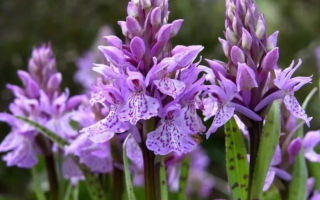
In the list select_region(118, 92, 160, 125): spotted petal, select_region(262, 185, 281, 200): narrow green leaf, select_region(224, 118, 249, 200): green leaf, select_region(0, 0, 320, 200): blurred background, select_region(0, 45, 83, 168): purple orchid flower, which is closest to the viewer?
select_region(118, 92, 160, 125): spotted petal

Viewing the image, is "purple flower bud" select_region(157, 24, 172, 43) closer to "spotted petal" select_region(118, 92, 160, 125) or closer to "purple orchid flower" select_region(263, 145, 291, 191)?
"spotted petal" select_region(118, 92, 160, 125)

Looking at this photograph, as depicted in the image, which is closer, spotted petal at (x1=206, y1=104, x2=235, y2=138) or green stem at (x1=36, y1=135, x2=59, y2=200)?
spotted petal at (x1=206, y1=104, x2=235, y2=138)

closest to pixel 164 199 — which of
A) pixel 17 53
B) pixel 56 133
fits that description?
pixel 56 133

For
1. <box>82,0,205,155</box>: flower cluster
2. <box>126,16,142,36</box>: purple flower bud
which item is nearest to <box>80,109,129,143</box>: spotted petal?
<box>82,0,205,155</box>: flower cluster

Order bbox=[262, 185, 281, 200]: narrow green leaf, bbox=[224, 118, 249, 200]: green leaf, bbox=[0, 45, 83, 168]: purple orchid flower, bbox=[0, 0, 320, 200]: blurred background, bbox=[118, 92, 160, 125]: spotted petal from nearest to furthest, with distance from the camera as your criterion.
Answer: bbox=[118, 92, 160, 125]: spotted petal < bbox=[224, 118, 249, 200]: green leaf < bbox=[262, 185, 281, 200]: narrow green leaf < bbox=[0, 45, 83, 168]: purple orchid flower < bbox=[0, 0, 320, 200]: blurred background

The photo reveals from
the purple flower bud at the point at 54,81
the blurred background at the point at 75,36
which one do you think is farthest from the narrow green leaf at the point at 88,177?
the blurred background at the point at 75,36

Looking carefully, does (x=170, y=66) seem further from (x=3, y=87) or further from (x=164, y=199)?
(x=3, y=87)

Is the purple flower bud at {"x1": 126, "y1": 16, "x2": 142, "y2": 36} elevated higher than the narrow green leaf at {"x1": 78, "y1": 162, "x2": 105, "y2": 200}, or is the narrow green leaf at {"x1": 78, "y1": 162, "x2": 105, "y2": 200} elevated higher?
the purple flower bud at {"x1": 126, "y1": 16, "x2": 142, "y2": 36}
